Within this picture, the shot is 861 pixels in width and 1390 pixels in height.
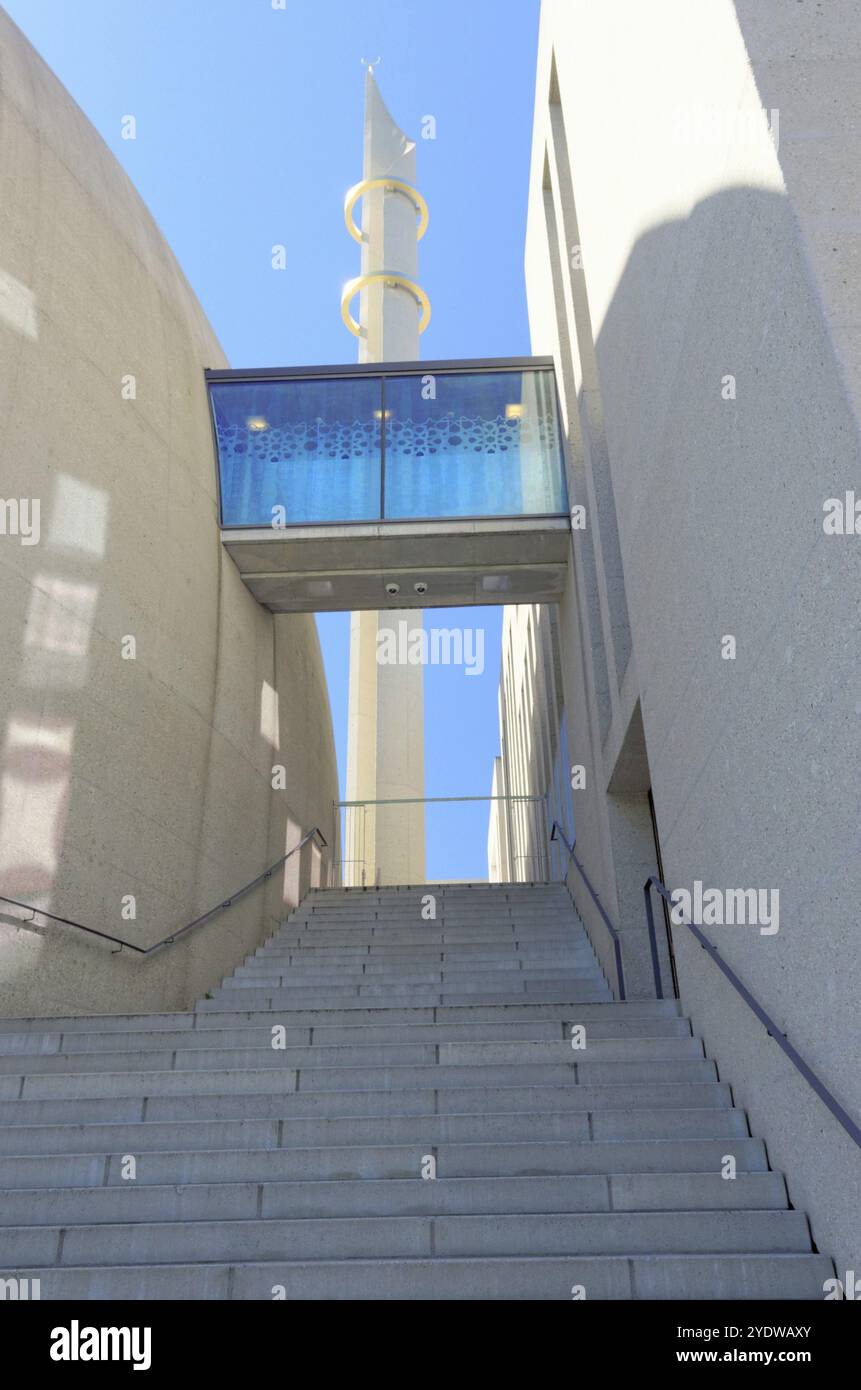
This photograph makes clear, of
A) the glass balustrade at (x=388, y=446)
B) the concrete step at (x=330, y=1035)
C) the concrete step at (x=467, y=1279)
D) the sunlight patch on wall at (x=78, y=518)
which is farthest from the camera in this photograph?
the glass balustrade at (x=388, y=446)

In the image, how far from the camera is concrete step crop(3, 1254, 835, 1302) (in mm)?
3371

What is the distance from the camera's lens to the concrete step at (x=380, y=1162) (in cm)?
422

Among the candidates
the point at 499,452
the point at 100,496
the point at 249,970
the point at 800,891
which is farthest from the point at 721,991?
the point at 499,452

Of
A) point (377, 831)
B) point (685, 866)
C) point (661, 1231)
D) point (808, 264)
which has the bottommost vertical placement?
point (661, 1231)

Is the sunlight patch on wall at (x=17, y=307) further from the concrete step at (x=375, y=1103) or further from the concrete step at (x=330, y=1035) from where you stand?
Result: the concrete step at (x=375, y=1103)

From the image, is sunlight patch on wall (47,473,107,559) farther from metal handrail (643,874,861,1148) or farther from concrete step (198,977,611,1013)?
metal handrail (643,874,861,1148)

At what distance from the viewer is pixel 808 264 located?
11.3 ft

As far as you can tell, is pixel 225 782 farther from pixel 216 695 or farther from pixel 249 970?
pixel 249 970

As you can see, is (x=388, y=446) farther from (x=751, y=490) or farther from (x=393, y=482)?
(x=751, y=490)

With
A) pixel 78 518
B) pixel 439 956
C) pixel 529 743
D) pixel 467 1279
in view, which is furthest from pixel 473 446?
pixel 467 1279

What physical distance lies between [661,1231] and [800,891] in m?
1.24

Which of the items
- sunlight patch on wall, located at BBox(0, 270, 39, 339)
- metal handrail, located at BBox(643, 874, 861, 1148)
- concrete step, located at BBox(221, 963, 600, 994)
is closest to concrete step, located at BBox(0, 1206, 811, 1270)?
metal handrail, located at BBox(643, 874, 861, 1148)

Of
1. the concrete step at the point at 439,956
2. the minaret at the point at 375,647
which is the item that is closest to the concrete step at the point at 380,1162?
the concrete step at the point at 439,956

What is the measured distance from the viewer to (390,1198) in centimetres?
402
